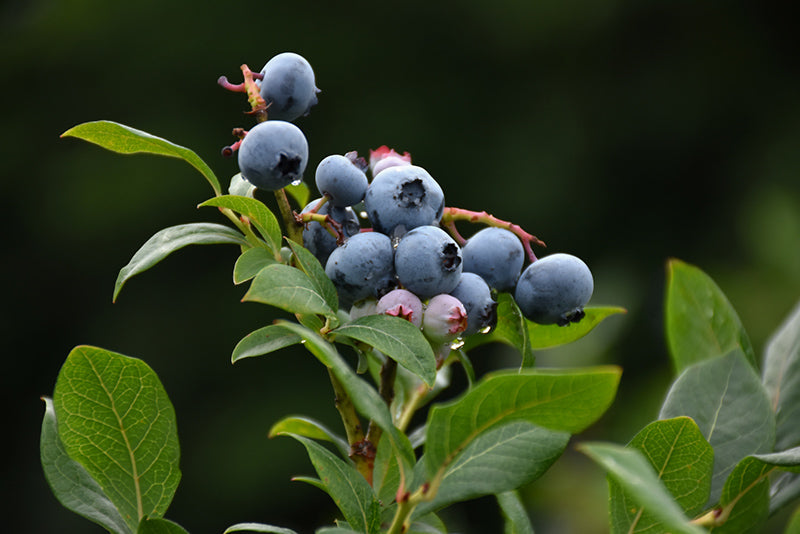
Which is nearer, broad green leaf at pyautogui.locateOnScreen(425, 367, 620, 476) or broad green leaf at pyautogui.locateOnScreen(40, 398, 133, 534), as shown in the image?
broad green leaf at pyautogui.locateOnScreen(425, 367, 620, 476)

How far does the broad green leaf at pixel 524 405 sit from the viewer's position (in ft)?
1.64

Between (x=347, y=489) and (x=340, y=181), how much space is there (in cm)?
28

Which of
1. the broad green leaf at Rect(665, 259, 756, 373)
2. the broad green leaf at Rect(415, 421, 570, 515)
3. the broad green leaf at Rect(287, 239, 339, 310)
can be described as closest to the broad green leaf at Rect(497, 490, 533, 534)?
the broad green leaf at Rect(415, 421, 570, 515)

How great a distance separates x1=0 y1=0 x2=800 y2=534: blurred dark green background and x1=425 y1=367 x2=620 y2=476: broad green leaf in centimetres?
350

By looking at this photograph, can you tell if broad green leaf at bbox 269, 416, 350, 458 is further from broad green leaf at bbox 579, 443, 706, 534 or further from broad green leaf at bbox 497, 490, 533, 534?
broad green leaf at bbox 579, 443, 706, 534

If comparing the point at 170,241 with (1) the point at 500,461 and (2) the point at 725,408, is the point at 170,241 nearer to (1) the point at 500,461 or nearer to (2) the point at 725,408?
(1) the point at 500,461

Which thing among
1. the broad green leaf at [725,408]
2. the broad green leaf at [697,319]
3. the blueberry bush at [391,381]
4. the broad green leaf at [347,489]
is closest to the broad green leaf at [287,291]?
the blueberry bush at [391,381]

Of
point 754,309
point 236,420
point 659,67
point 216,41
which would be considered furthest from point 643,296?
point 216,41

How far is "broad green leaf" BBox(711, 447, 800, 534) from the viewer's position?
0.65 meters

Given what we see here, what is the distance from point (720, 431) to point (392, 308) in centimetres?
36

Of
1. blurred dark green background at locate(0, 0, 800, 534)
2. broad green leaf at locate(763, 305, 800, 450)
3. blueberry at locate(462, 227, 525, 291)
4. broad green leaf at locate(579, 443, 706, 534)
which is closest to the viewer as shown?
broad green leaf at locate(579, 443, 706, 534)

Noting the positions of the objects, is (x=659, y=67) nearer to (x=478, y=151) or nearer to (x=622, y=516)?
(x=478, y=151)

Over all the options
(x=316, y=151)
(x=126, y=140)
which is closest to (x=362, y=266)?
(x=126, y=140)

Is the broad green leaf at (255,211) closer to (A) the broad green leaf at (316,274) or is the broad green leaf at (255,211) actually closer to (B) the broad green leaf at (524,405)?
(A) the broad green leaf at (316,274)
